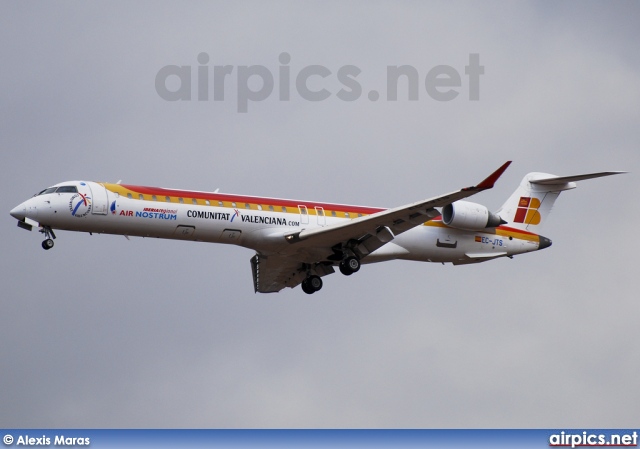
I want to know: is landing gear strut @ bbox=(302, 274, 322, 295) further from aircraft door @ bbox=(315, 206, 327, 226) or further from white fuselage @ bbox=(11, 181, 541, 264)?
aircraft door @ bbox=(315, 206, 327, 226)

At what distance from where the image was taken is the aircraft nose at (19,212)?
34.0 metres

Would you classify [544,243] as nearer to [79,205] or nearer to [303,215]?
[303,215]

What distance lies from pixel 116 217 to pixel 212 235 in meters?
2.98

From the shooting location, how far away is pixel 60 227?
1358 inches

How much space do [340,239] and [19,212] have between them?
9793mm

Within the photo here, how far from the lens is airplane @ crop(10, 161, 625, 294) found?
3444cm

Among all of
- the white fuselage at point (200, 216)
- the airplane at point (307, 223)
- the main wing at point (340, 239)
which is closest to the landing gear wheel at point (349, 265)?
the airplane at point (307, 223)


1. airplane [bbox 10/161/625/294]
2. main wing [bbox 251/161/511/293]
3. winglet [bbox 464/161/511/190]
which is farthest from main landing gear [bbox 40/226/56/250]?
winglet [bbox 464/161/511/190]

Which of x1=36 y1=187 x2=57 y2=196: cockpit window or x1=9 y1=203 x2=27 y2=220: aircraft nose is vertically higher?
x1=36 y1=187 x2=57 y2=196: cockpit window

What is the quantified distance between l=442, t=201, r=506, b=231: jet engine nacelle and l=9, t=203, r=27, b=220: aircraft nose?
13.5 m

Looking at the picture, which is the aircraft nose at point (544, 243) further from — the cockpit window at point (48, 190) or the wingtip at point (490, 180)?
the cockpit window at point (48, 190)

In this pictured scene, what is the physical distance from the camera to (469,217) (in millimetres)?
38406

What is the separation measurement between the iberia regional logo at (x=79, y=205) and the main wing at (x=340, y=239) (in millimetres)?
6087

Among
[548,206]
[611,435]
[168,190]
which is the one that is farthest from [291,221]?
[611,435]
